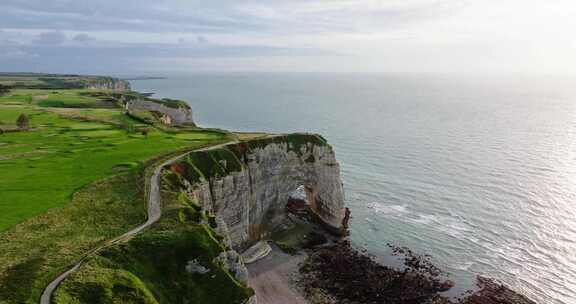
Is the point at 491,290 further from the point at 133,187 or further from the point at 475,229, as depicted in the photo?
the point at 133,187

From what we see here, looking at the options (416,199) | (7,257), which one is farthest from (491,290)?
(7,257)

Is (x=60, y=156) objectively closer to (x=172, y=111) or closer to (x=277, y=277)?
(x=277, y=277)

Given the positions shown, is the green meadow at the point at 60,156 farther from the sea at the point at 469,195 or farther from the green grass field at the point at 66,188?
the sea at the point at 469,195

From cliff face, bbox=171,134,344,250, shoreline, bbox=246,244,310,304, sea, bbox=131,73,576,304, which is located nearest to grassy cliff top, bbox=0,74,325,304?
cliff face, bbox=171,134,344,250

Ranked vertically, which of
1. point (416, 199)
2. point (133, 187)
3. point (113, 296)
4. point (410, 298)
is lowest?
point (410, 298)

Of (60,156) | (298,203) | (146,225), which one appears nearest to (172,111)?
(298,203)

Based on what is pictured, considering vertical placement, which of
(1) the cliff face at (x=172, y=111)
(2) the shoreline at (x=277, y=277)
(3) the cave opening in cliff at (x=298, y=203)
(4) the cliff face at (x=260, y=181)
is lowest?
(2) the shoreline at (x=277, y=277)

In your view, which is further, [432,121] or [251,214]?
[432,121]

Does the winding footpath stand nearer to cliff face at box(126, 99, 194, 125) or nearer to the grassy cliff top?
the grassy cliff top

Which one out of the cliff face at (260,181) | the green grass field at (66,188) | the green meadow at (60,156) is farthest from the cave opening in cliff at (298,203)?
the green meadow at (60,156)
